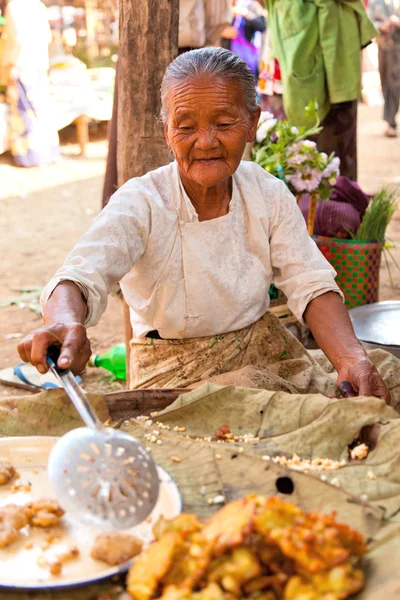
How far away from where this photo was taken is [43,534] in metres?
1.55

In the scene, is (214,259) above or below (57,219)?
above

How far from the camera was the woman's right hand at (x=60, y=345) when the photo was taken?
183 centimetres

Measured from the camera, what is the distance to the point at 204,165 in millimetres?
2447

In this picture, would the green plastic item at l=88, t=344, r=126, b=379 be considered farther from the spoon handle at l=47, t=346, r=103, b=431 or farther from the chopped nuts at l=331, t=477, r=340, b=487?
the chopped nuts at l=331, t=477, r=340, b=487

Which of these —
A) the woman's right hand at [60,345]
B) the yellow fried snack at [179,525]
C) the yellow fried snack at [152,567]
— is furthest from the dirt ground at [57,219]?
the yellow fried snack at [152,567]

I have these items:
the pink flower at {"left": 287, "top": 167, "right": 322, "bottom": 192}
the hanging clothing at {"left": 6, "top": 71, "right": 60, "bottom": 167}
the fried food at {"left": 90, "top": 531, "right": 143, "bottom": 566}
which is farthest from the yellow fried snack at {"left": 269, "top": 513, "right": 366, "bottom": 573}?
the hanging clothing at {"left": 6, "top": 71, "right": 60, "bottom": 167}

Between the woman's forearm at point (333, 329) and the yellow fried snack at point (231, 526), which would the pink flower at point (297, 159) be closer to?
the woman's forearm at point (333, 329)

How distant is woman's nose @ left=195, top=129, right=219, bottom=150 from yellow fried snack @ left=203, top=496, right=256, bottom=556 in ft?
4.40

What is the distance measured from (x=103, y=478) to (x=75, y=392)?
11.0 inches

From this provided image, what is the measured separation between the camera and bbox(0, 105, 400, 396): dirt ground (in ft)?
17.1

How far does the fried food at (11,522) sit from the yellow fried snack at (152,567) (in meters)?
0.30

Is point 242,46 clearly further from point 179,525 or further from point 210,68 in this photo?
point 179,525

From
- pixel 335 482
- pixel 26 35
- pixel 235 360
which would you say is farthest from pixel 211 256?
pixel 26 35

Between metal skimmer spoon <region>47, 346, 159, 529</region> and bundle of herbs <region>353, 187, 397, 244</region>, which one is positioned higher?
metal skimmer spoon <region>47, 346, 159, 529</region>
